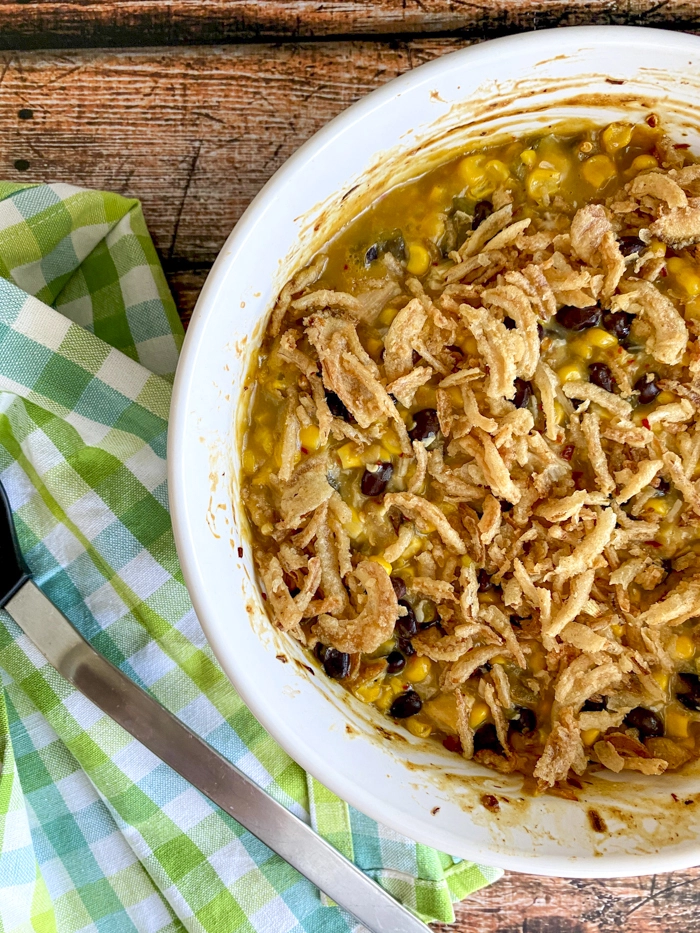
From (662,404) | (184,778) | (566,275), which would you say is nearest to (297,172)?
(566,275)

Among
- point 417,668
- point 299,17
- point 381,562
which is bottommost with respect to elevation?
point 417,668

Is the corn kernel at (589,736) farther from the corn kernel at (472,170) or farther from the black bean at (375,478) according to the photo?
the corn kernel at (472,170)

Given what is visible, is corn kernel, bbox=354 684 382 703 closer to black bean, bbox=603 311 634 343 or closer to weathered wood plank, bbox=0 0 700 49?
black bean, bbox=603 311 634 343

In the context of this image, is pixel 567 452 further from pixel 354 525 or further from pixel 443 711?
pixel 443 711

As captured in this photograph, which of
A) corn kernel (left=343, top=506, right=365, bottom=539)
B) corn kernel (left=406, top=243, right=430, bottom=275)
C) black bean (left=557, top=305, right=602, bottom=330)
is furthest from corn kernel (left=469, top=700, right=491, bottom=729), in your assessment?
corn kernel (left=406, top=243, right=430, bottom=275)

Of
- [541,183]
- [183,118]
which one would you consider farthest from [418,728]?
[183,118]

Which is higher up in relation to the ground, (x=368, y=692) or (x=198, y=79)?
(x=198, y=79)

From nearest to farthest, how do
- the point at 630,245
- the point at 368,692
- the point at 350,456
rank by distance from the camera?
the point at 630,245, the point at 350,456, the point at 368,692

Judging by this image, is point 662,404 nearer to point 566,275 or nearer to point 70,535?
point 566,275
